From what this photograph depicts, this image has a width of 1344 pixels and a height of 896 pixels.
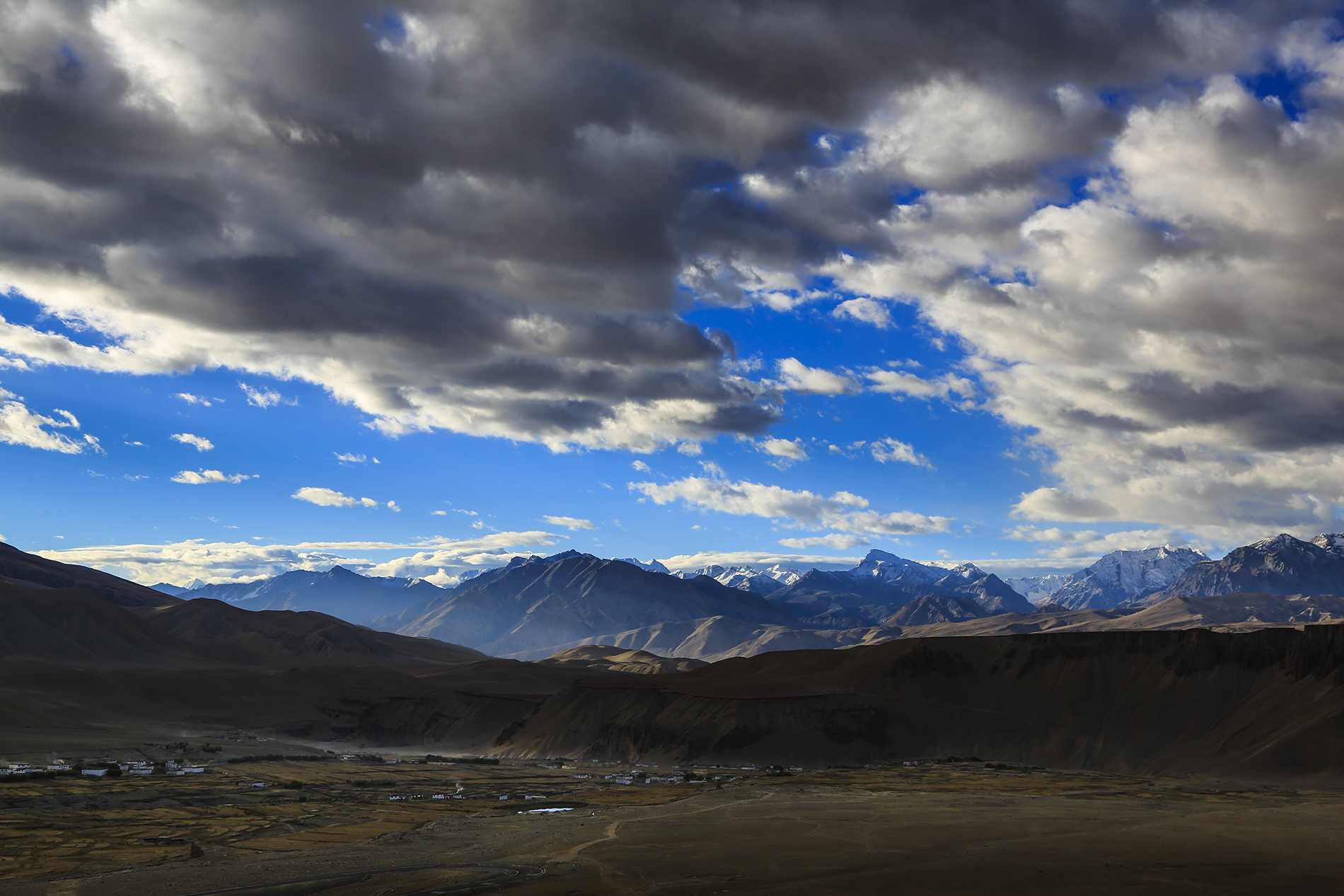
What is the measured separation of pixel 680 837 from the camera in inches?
2488

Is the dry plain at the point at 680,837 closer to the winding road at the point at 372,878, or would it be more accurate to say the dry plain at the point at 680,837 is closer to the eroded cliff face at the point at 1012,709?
the winding road at the point at 372,878

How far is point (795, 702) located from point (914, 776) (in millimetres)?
44015

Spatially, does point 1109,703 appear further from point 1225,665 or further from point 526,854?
point 526,854

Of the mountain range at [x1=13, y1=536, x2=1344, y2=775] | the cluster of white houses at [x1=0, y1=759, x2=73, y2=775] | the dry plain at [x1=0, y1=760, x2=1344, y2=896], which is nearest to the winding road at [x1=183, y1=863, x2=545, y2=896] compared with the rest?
the dry plain at [x1=0, y1=760, x2=1344, y2=896]

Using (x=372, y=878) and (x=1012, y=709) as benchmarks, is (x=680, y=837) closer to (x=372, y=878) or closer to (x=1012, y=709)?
(x=372, y=878)

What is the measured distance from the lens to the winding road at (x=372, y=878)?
45344 mm

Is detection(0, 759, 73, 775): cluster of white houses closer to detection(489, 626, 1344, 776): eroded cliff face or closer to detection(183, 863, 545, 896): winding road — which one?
detection(183, 863, 545, 896): winding road

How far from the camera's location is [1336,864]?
48844mm

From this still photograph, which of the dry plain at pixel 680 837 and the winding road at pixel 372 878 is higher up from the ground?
the winding road at pixel 372 878

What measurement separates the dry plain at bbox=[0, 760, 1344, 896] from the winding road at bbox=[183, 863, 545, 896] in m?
0.28

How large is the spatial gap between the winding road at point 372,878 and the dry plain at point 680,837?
28 cm

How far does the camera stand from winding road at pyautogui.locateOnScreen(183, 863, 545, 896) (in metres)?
45.3

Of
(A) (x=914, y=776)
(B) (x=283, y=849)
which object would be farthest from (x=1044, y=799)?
(B) (x=283, y=849)

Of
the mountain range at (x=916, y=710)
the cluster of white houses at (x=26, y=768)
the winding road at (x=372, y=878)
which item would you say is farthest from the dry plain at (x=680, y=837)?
the mountain range at (x=916, y=710)
